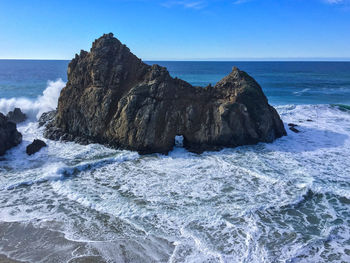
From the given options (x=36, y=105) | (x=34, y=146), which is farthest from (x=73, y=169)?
(x=36, y=105)

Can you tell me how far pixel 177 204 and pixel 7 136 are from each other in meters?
14.7

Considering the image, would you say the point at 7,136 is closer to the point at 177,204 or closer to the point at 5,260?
the point at 5,260

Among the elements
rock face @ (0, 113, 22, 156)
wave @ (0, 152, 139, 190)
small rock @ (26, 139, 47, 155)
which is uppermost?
rock face @ (0, 113, 22, 156)

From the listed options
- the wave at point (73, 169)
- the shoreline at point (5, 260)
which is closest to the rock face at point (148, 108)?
the wave at point (73, 169)

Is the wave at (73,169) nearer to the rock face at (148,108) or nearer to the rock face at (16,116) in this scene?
the rock face at (148,108)

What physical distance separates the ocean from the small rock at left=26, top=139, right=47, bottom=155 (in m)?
0.42

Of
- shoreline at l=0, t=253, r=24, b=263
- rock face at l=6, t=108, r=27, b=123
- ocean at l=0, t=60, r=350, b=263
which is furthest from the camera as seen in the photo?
rock face at l=6, t=108, r=27, b=123

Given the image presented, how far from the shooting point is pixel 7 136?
19719 mm

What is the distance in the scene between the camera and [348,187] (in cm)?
1412

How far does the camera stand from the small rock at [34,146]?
1902 centimetres

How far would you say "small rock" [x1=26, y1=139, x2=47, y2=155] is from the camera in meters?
19.0

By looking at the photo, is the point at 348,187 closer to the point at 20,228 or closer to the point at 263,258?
the point at 263,258

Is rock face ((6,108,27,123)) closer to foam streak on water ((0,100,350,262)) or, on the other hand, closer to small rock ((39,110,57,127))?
small rock ((39,110,57,127))

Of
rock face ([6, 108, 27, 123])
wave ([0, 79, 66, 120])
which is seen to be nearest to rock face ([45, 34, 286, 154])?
rock face ([6, 108, 27, 123])
